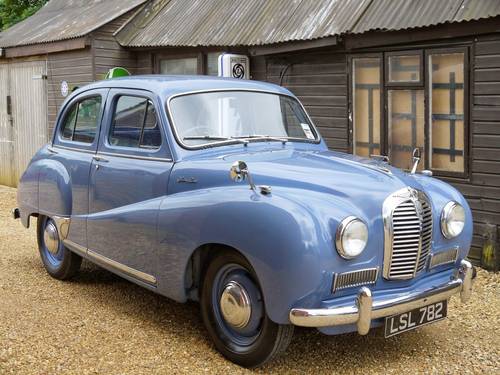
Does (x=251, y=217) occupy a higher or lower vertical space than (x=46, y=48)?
lower

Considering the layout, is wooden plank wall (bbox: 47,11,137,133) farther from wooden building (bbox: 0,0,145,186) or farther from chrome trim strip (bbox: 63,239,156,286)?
chrome trim strip (bbox: 63,239,156,286)

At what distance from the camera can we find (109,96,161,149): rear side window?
516cm

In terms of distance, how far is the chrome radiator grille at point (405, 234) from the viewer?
13.5ft

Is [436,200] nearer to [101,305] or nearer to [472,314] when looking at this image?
[472,314]

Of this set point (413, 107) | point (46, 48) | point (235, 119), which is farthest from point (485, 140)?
point (46, 48)

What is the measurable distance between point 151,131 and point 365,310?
2.18m

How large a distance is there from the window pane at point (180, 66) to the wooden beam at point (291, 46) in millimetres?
1833

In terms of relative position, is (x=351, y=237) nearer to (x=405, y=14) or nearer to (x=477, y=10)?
(x=477, y=10)

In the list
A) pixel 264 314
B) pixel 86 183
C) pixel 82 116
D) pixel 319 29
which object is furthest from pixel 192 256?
pixel 319 29

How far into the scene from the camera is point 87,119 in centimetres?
613

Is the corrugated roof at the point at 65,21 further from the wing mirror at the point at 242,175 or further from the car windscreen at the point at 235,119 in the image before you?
the wing mirror at the point at 242,175

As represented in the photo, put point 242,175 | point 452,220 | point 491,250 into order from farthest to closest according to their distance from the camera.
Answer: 1. point 491,250
2. point 452,220
3. point 242,175

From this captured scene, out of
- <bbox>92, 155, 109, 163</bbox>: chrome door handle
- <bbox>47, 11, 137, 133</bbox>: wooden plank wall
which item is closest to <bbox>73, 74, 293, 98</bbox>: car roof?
<bbox>92, 155, 109, 163</bbox>: chrome door handle

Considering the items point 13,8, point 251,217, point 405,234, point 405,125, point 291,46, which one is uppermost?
point 13,8
